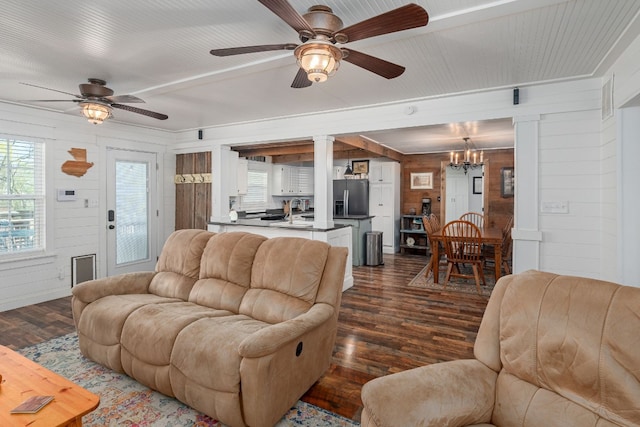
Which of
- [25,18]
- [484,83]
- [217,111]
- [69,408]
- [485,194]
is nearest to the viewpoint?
[69,408]

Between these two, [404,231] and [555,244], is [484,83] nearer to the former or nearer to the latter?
[555,244]

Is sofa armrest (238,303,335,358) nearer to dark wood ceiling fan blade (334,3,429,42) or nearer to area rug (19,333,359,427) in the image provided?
area rug (19,333,359,427)

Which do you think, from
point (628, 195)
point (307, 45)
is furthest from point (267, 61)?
point (628, 195)

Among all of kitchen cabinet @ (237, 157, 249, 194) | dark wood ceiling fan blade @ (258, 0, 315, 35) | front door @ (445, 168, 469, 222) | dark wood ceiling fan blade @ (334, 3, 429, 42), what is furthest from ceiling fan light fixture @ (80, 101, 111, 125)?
front door @ (445, 168, 469, 222)

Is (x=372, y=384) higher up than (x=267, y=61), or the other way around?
(x=267, y=61)

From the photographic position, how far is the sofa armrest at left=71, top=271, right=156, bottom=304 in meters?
2.79

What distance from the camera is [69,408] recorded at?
152 cm

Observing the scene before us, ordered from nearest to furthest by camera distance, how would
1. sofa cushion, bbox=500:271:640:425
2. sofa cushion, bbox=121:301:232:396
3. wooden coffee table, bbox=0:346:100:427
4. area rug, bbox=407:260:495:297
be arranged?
sofa cushion, bbox=500:271:640:425, wooden coffee table, bbox=0:346:100:427, sofa cushion, bbox=121:301:232:396, area rug, bbox=407:260:495:297

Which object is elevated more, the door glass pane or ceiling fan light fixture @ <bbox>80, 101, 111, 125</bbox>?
ceiling fan light fixture @ <bbox>80, 101, 111, 125</bbox>

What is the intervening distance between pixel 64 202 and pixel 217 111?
2.32 meters

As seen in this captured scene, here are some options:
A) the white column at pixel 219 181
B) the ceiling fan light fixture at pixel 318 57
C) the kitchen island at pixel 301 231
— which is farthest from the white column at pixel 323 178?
the ceiling fan light fixture at pixel 318 57

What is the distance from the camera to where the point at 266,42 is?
100 inches

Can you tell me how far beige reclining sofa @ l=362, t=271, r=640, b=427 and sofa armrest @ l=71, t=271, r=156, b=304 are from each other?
2487 millimetres

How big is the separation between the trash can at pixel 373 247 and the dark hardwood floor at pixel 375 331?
1422 mm
